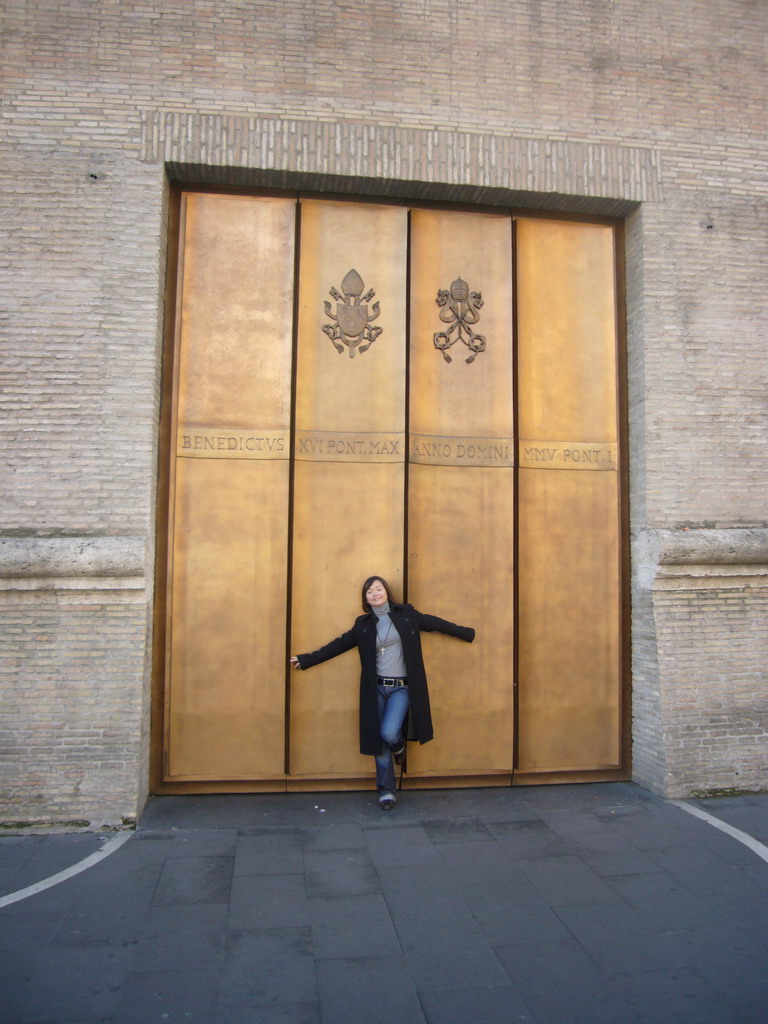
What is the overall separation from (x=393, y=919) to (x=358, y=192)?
595cm

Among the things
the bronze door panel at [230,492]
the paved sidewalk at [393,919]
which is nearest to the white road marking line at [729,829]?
the paved sidewalk at [393,919]

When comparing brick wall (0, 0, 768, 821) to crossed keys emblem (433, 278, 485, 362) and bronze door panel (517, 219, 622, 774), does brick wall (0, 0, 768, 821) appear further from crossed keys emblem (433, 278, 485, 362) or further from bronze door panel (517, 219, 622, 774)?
crossed keys emblem (433, 278, 485, 362)

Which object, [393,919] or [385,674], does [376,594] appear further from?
[393,919]

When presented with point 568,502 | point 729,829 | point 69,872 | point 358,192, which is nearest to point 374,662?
point 568,502

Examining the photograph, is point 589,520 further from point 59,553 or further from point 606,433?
point 59,553

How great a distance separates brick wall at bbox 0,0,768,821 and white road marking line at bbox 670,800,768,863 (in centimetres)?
24

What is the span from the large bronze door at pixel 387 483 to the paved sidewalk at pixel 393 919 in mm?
766

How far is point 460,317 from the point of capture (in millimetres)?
6617

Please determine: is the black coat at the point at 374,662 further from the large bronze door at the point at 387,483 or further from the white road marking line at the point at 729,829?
the white road marking line at the point at 729,829

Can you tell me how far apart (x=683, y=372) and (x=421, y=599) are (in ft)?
10.7

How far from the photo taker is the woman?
19.3 feet

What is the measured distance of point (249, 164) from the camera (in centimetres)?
612

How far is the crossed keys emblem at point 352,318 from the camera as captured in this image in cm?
644

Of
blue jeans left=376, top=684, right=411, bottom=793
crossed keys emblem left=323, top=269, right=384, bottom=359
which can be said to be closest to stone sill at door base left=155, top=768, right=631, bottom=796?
blue jeans left=376, top=684, right=411, bottom=793
